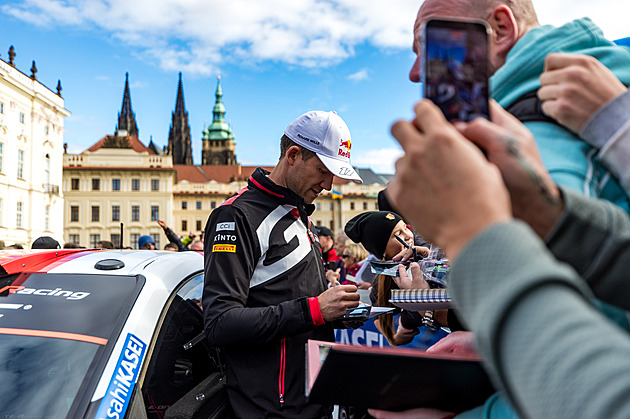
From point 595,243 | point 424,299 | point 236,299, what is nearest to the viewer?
point 595,243

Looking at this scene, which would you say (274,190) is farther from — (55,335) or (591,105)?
(591,105)

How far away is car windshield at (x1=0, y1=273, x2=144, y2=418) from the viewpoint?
67.9 inches

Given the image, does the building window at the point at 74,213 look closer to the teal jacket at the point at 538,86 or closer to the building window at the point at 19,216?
the building window at the point at 19,216

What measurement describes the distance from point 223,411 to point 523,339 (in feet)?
6.30

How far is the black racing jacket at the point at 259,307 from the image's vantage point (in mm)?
2080

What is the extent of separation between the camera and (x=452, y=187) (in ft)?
2.13

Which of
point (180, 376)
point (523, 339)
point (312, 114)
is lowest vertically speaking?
point (180, 376)

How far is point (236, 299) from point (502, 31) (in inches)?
58.4

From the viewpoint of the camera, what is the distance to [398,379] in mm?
1035

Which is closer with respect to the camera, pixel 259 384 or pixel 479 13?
pixel 479 13

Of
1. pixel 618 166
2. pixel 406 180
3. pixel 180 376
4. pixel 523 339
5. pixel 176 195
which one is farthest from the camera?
pixel 176 195

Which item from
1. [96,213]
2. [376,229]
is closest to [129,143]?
[96,213]

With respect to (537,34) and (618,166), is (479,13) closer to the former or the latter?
(537,34)

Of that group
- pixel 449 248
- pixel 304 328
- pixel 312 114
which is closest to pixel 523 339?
pixel 449 248
